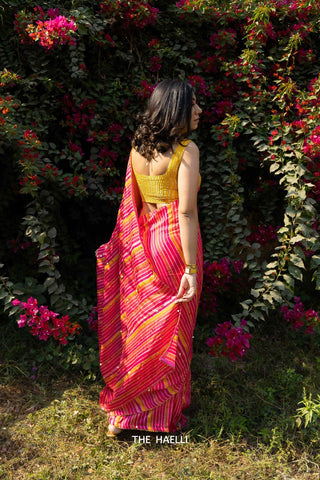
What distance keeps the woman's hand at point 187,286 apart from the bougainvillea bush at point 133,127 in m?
0.67

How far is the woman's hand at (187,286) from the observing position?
6.41 feet

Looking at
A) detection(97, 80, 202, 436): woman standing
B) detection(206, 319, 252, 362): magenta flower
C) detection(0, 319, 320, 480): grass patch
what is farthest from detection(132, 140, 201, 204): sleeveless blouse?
detection(0, 319, 320, 480): grass patch

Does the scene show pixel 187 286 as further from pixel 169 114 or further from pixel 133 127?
pixel 133 127

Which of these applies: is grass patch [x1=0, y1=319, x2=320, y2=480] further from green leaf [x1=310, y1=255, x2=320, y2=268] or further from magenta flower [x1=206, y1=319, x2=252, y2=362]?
green leaf [x1=310, y1=255, x2=320, y2=268]

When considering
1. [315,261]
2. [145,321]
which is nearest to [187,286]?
[145,321]

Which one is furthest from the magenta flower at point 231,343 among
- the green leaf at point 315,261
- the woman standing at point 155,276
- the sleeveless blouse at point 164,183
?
the sleeveless blouse at point 164,183

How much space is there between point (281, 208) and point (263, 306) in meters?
0.95

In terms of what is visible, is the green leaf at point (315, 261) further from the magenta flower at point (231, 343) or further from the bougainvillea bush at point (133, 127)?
the magenta flower at point (231, 343)

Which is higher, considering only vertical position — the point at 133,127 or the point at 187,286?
the point at 133,127

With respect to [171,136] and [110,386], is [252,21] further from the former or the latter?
[110,386]

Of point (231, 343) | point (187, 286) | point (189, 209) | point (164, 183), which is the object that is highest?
point (164, 183)

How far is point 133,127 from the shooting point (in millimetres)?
2836

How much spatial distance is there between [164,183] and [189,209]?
185 mm

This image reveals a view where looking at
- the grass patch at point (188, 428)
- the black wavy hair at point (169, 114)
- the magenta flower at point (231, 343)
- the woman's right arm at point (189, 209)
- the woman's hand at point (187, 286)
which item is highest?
the black wavy hair at point (169, 114)
